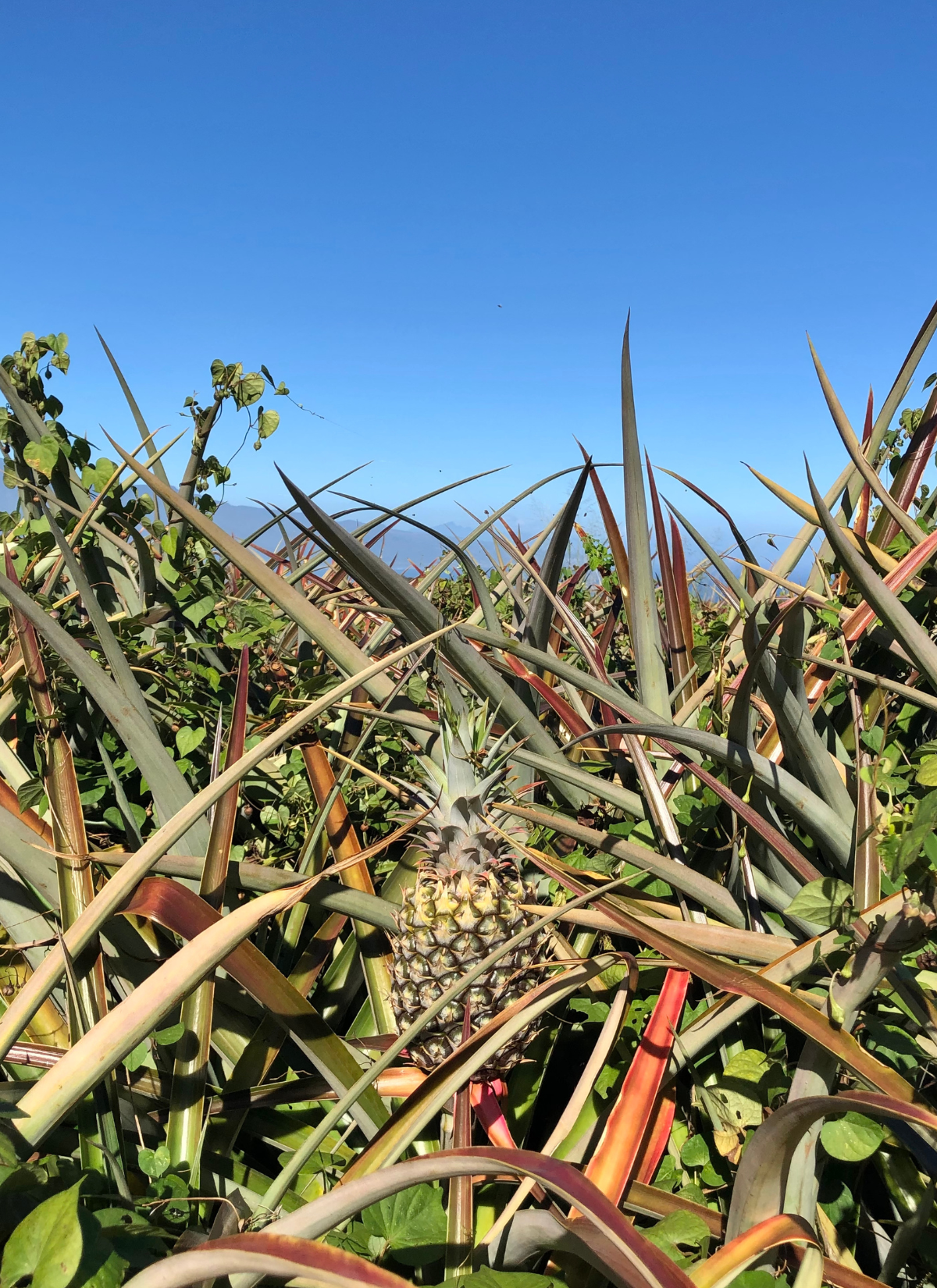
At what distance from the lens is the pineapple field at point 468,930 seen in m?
0.82

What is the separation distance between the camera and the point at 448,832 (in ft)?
4.01

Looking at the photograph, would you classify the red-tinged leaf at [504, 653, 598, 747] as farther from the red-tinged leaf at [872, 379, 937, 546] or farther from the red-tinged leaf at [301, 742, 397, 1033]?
the red-tinged leaf at [872, 379, 937, 546]

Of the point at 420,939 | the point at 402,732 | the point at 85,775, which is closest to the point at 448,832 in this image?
the point at 420,939

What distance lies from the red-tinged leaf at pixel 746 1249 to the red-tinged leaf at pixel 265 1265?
0.31 m

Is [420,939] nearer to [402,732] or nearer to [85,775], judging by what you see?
[402,732]

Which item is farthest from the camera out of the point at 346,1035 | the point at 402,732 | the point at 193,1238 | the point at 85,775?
the point at 402,732

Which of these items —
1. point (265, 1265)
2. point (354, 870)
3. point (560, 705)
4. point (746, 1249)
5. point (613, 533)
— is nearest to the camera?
point (265, 1265)

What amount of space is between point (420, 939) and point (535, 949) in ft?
0.61

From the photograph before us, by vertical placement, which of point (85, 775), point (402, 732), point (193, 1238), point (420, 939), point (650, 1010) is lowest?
point (650, 1010)

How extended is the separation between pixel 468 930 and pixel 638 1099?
0.31m

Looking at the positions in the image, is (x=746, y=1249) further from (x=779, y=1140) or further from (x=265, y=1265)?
(x=265, y=1265)

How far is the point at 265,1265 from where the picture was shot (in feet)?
2.04

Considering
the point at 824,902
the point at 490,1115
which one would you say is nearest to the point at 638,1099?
the point at 490,1115

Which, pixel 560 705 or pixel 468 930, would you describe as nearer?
pixel 468 930
